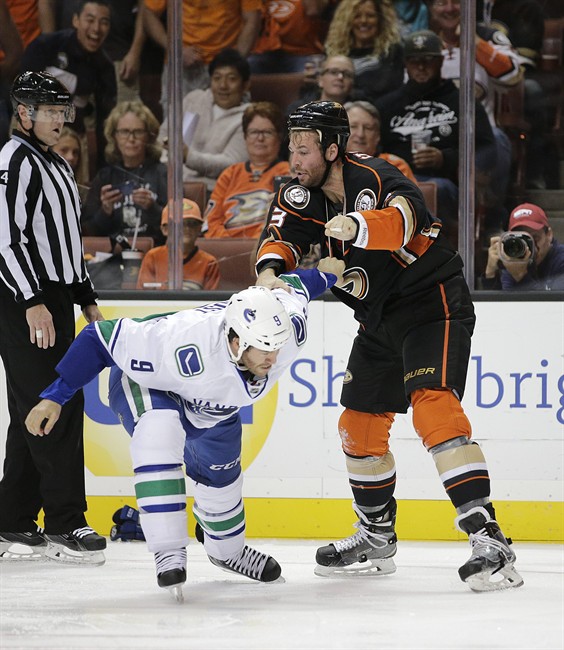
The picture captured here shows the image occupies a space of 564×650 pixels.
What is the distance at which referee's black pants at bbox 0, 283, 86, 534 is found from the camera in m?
3.29

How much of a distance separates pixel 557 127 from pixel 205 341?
7.10 feet

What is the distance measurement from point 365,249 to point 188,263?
4.13ft

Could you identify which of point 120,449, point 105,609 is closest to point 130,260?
point 120,449

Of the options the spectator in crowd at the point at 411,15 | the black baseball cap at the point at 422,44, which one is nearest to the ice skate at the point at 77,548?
the black baseball cap at the point at 422,44

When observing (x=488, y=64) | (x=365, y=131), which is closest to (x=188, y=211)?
(x=365, y=131)

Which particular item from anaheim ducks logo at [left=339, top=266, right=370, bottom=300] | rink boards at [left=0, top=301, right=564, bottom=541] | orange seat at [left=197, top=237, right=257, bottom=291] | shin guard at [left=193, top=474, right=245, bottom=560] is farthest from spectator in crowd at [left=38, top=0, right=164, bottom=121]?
shin guard at [left=193, top=474, right=245, bottom=560]

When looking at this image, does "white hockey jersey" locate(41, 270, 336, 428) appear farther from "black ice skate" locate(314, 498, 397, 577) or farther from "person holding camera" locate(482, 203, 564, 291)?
"person holding camera" locate(482, 203, 564, 291)

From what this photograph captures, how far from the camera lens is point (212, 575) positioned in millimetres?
3107

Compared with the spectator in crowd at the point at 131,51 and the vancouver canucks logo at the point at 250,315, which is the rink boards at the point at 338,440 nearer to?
the spectator in crowd at the point at 131,51

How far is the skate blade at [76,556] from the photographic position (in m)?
3.30

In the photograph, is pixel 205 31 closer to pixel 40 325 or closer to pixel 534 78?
pixel 534 78

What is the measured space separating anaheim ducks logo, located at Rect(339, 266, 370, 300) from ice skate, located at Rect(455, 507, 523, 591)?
66 centimetres

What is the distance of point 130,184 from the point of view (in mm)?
4320

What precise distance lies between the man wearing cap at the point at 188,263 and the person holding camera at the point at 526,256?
0.99 m
